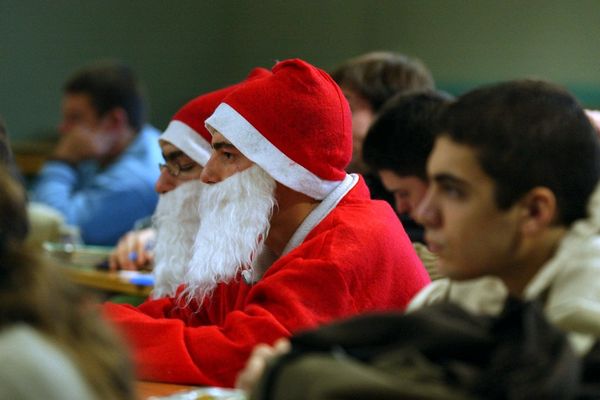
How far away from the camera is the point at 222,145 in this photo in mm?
2609

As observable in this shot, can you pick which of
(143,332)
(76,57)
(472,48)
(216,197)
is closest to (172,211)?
(216,197)

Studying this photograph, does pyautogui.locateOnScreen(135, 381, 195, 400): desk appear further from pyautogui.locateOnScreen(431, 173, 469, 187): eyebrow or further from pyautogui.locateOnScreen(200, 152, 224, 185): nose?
pyautogui.locateOnScreen(431, 173, 469, 187): eyebrow

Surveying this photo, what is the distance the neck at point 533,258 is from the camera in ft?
5.63

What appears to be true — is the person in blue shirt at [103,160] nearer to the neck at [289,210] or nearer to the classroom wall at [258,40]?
the classroom wall at [258,40]

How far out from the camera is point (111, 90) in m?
5.96

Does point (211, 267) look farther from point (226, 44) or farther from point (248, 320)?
point (226, 44)

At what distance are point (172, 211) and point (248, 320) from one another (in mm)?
902

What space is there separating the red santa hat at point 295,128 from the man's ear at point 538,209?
88 cm

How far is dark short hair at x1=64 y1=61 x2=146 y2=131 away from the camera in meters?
5.91

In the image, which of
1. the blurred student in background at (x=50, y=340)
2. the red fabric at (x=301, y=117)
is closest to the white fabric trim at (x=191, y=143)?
the red fabric at (x=301, y=117)

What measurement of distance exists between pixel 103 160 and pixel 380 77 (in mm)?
2319

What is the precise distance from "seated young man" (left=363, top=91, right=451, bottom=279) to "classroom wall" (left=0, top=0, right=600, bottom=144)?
3254 mm

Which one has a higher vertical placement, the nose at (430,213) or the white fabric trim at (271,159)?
the nose at (430,213)

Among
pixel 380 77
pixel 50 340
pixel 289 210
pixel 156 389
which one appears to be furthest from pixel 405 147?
pixel 50 340
